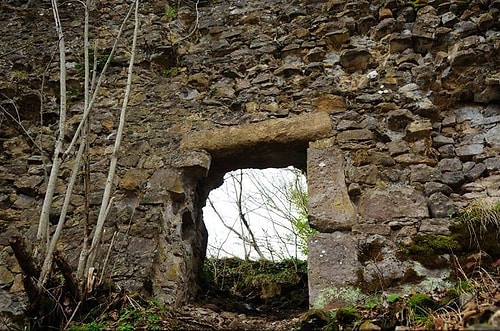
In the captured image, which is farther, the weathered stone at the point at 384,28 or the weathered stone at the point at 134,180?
the weathered stone at the point at 384,28

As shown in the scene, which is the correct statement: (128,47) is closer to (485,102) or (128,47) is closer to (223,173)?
(223,173)

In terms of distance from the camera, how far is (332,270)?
2.96 meters

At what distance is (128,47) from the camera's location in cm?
453

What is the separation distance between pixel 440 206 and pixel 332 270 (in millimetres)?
793

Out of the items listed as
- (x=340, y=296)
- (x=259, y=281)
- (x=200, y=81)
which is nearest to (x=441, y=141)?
(x=340, y=296)

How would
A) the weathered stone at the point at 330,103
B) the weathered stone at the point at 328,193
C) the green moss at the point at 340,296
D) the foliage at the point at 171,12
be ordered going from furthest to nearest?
1. the foliage at the point at 171,12
2. the weathered stone at the point at 330,103
3. the weathered stone at the point at 328,193
4. the green moss at the point at 340,296

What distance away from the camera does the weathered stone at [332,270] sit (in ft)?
9.37

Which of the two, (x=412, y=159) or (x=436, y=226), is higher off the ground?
(x=412, y=159)

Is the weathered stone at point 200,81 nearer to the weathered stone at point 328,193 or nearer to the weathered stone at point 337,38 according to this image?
the weathered stone at point 337,38

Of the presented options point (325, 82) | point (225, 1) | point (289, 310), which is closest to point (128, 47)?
point (225, 1)

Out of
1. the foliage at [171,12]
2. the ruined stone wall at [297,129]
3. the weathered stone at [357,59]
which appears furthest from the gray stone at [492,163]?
the foliage at [171,12]

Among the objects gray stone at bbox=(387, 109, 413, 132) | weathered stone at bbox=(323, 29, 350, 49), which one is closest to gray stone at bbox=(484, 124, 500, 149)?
gray stone at bbox=(387, 109, 413, 132)

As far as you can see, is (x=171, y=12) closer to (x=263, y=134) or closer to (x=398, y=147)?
(x=263, y=134)

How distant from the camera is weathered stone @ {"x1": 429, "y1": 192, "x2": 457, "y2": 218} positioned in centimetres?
310
